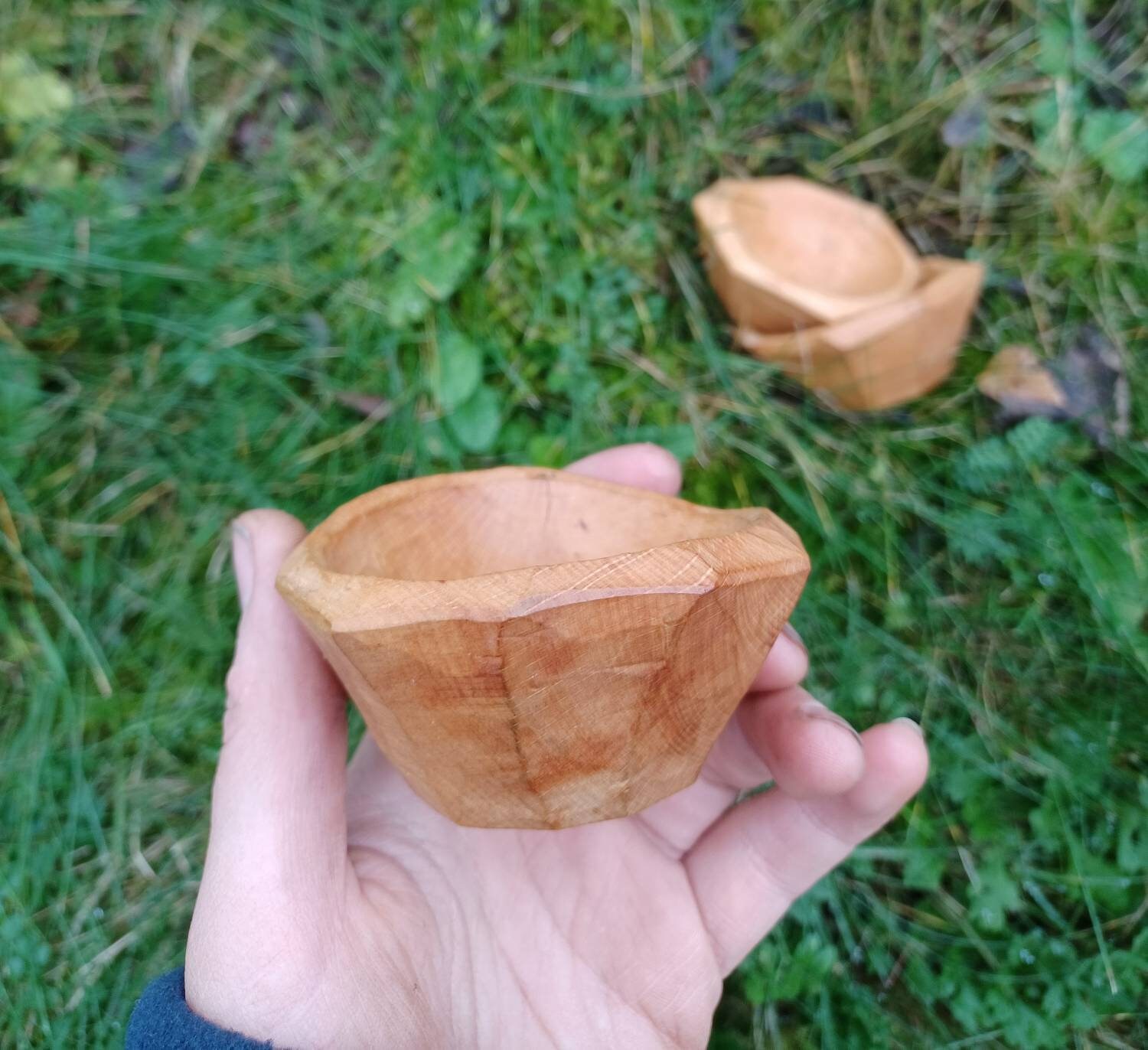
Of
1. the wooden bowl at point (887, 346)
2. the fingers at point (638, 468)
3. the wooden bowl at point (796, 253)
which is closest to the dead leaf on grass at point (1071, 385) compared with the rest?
the wooden bowl at point (887, 346)

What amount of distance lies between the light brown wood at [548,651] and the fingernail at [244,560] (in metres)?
0.20

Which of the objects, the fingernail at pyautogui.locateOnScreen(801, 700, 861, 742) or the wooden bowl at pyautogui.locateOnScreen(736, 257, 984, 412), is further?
the wooden bowl at pyautogui.locateOnScreen(736, 257, 984, 412)

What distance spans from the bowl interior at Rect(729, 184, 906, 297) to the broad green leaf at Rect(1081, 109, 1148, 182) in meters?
0.55

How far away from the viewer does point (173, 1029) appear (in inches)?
49.6

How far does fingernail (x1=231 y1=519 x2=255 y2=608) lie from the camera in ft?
4.86

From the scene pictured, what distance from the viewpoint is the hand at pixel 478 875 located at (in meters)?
1.29

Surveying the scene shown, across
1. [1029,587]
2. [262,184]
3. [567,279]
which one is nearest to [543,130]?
[567,279]

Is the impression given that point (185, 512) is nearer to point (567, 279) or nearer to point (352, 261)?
point (352, 261)

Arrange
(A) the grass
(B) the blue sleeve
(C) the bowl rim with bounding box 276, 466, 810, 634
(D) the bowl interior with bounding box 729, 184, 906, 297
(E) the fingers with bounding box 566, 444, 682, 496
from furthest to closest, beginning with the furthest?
(D) the bowl interior with bounding box 729, 184, 906, 297 < (A) the grass < (E) the fingers with bounding box 566, 444, 682, 496 < (B) the blue sleeve < (C) the bowl rim with bounding box 276, 466, 810, 634

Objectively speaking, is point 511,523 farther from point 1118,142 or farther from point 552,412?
point 1118,142

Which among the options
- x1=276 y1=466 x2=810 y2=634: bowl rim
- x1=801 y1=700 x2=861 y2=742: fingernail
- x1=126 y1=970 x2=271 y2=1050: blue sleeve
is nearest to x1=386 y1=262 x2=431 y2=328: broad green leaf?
x1=276 y1=466 x2=810 y2=634: bowl rim

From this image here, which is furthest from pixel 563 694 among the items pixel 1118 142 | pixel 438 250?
pixel 1118 142

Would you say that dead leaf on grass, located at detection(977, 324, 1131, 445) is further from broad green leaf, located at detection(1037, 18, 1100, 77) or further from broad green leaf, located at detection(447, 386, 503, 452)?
broad green leaf, located at detection(447, 386, 503, 452)

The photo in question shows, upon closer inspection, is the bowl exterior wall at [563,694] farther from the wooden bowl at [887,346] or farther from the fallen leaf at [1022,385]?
the fallen leaf at [1022,385]
